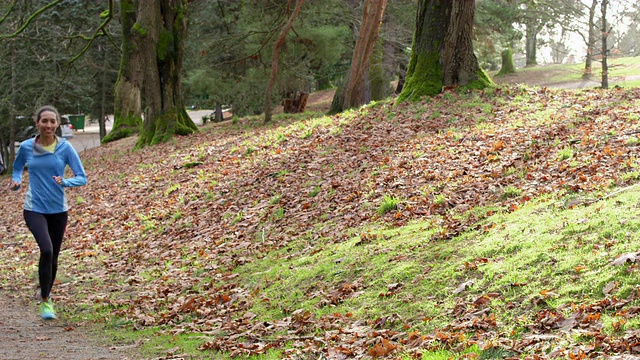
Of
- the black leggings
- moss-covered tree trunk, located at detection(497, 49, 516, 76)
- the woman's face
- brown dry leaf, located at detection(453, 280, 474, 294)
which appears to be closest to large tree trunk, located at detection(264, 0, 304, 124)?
the woman's face

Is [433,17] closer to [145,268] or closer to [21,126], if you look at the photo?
[145,268]

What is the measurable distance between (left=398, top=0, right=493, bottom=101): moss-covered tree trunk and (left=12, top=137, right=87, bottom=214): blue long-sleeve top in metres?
9.15

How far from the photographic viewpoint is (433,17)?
15.0 m

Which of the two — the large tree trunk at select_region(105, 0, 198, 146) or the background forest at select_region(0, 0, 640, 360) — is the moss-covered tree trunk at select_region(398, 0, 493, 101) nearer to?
the background forest at select_region(0, 0, 640, 360)

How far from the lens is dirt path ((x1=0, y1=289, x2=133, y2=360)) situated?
20.4 ft

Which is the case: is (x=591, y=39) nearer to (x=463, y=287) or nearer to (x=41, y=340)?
(x=463, y=287)

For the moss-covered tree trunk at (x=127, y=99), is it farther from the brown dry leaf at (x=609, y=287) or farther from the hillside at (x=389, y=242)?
the brown dry leaf at (x=609, y=287)

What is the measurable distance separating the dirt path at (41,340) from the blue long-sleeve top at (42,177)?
4.11ft

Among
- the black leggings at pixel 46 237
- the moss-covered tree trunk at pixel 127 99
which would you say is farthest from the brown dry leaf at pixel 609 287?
the moss-covered tree trunk at pixel 127 99

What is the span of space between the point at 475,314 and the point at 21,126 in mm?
36258

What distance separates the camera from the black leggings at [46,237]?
736 cm

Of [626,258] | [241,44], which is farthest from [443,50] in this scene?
[241,44]

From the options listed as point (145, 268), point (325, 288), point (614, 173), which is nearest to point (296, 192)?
point (145, 268)

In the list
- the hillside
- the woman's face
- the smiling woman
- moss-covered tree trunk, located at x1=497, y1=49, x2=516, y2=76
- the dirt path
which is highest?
moss-covered tree trunk, located at x1=497, y1=49, x2=516, y2=76
